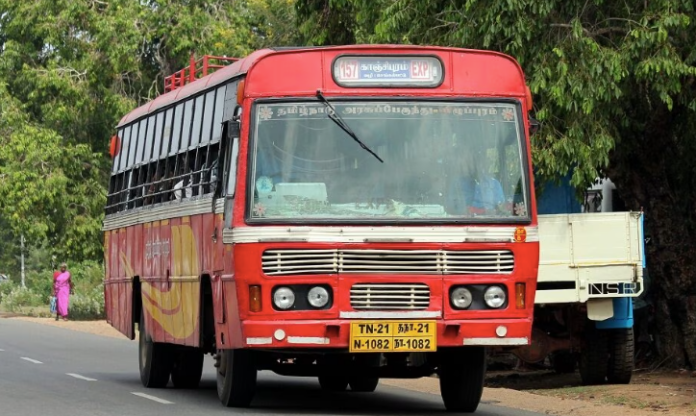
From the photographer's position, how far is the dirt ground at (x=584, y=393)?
1526 centimetres

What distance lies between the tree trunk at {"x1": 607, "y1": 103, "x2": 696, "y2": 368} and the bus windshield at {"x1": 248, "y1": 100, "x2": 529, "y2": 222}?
802 cm

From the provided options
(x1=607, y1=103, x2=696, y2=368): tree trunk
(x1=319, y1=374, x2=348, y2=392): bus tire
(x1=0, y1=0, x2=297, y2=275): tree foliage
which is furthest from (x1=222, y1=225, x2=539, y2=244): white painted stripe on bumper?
(x1=0, y1=0, x2=297, y2=275): tree foliage

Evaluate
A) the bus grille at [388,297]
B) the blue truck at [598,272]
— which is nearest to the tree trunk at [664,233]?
the blue truck at [598,272]

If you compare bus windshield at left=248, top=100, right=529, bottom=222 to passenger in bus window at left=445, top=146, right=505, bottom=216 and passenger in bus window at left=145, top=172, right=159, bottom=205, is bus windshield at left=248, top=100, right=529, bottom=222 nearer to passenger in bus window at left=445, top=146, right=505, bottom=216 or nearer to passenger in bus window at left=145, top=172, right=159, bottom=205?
passenger in bus window at left=445, top=146, right=505, bottom=216

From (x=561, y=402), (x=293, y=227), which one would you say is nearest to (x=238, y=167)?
(x=293, y=227)

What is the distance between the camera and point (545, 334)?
61.5ft

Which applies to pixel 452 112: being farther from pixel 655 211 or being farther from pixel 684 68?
pixel 655 211

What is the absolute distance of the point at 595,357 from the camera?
18328 millimetres

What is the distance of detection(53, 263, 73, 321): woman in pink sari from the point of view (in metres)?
43.2

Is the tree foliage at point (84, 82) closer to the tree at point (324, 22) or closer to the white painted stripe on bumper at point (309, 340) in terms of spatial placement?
the tree at point (324, 22)

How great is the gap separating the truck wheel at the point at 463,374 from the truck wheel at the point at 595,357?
4.32 meters

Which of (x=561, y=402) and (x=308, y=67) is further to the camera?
(x=561, y=402)

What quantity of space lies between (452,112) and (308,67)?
1215mm

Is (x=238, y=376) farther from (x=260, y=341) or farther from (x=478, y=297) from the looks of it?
(x=478, y=297)
